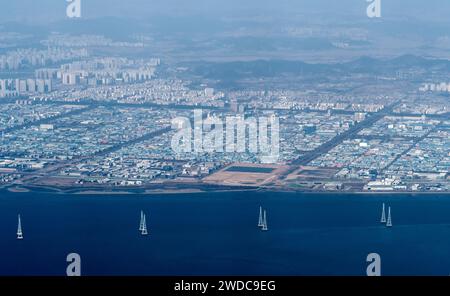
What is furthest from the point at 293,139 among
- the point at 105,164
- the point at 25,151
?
the point at 25,151

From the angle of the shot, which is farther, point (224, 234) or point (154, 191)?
point (154, 191)

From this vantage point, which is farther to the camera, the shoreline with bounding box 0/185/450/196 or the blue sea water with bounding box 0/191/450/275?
the shoreline with bounding box 0/185/450/196

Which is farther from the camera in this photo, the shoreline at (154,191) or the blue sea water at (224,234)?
the shoreline at (154,191)

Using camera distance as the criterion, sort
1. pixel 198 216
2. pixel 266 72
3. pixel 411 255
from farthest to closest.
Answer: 1. pixel 266 72
2. pixel 198 216
3. pixel 411 255

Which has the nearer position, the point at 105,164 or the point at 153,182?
the point at 153,182
